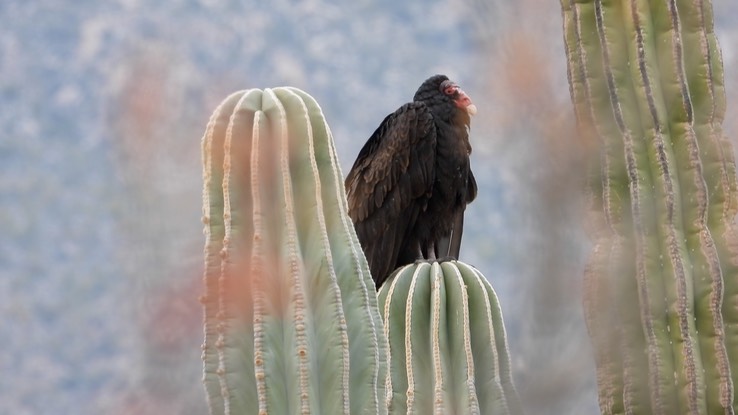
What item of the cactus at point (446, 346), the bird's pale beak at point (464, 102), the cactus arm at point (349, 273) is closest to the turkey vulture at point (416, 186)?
the bird's pale beak at point (464, 102)

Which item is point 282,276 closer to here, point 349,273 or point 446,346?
point 349,273

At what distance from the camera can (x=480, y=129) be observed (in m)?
6.38

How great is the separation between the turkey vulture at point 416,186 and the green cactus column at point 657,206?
2.02 metres

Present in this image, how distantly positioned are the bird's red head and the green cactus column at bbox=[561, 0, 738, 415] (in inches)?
81.0

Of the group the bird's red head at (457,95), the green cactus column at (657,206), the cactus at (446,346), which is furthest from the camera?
the bird's red head at (457,95)

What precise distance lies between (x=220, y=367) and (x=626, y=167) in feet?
5.36

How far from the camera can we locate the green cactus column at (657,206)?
427 cm

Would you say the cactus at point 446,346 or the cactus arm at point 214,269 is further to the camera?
the cactus at point 446,346

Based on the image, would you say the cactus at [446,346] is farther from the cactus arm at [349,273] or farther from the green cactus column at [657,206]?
the cactus arm at [349,273]

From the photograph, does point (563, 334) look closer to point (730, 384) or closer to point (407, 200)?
point (730, 384)

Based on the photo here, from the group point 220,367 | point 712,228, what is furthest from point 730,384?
point 220,367

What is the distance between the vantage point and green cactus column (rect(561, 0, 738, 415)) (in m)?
4.27

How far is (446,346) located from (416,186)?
1989 millimetres

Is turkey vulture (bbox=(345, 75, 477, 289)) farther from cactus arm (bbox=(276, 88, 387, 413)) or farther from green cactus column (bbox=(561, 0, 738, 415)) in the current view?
cactus arm (bbox=(276, 88, 387, 413))
